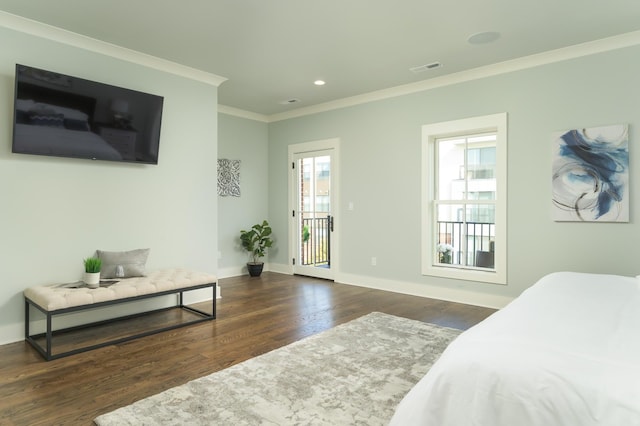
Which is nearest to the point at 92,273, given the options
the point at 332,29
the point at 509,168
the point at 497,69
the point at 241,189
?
the point at 332,29

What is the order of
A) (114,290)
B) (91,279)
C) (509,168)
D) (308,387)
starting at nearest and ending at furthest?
(308,387)
(114,290)
(91,279)
(509,168)

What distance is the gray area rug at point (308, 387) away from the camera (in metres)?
2.08

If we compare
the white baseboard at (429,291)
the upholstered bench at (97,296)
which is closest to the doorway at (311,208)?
the white baseboard at (429,291)

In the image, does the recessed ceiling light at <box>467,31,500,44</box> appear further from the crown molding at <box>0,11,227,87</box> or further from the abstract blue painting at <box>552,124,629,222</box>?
the crown molding at <box>0,11,227,87</box>

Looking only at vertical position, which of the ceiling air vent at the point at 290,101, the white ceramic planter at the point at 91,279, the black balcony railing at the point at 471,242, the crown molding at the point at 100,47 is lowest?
the white ceramic planter at the point at 91,279

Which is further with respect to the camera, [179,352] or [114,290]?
[114,290]

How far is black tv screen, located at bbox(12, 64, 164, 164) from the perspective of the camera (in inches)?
128

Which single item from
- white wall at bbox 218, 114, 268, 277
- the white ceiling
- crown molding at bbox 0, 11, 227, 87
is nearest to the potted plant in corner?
white wall at bbox 218, 114, 268, 277

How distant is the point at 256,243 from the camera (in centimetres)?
671

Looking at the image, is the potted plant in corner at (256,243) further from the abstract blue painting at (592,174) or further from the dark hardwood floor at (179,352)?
the abstract blue painting at (592,174)

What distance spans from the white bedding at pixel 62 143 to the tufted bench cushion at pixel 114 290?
46.7 inches

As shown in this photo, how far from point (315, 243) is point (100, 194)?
3608mm

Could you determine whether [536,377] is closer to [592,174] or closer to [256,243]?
[592,174]

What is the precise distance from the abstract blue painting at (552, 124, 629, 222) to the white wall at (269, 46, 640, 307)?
8 centimetres
